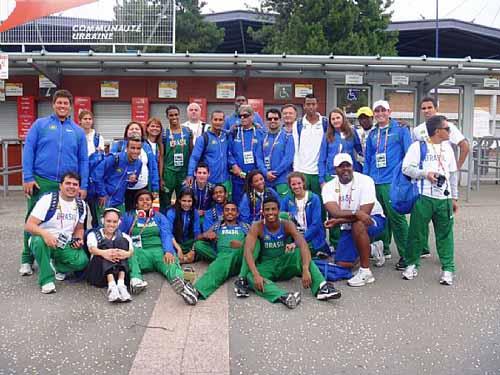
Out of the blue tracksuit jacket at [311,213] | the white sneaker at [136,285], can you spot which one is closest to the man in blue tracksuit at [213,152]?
the blue tracksuit jacket at [311,213]

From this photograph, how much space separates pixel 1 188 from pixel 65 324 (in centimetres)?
897

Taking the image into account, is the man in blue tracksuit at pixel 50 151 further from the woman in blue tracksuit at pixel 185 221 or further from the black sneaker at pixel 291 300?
the black sneaker at pixel 291 300

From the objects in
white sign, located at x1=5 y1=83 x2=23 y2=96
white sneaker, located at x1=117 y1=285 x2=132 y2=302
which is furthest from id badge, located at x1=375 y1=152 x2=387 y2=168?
white sign, located at x1=5 y1=83 x2=23 y2=96

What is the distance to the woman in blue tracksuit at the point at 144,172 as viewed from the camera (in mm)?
6267

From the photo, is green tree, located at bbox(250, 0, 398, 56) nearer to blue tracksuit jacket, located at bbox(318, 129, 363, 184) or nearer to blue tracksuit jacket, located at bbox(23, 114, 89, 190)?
blue tracksuit jacket, located at bbox(318, 129, 363, 184)

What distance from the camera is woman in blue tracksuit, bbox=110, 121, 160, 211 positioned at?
247 inches

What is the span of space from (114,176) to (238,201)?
1682mm

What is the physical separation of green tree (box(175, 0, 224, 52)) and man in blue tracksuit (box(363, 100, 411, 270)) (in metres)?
17.2

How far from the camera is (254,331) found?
14.4 feet

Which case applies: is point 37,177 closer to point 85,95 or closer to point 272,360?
point 272,360

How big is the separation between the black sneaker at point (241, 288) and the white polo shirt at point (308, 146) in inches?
85.3

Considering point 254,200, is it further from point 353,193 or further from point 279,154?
point 353,193

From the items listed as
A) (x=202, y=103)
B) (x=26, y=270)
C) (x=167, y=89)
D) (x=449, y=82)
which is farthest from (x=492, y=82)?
(x=26, y=270)

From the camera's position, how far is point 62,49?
17.0 meters
